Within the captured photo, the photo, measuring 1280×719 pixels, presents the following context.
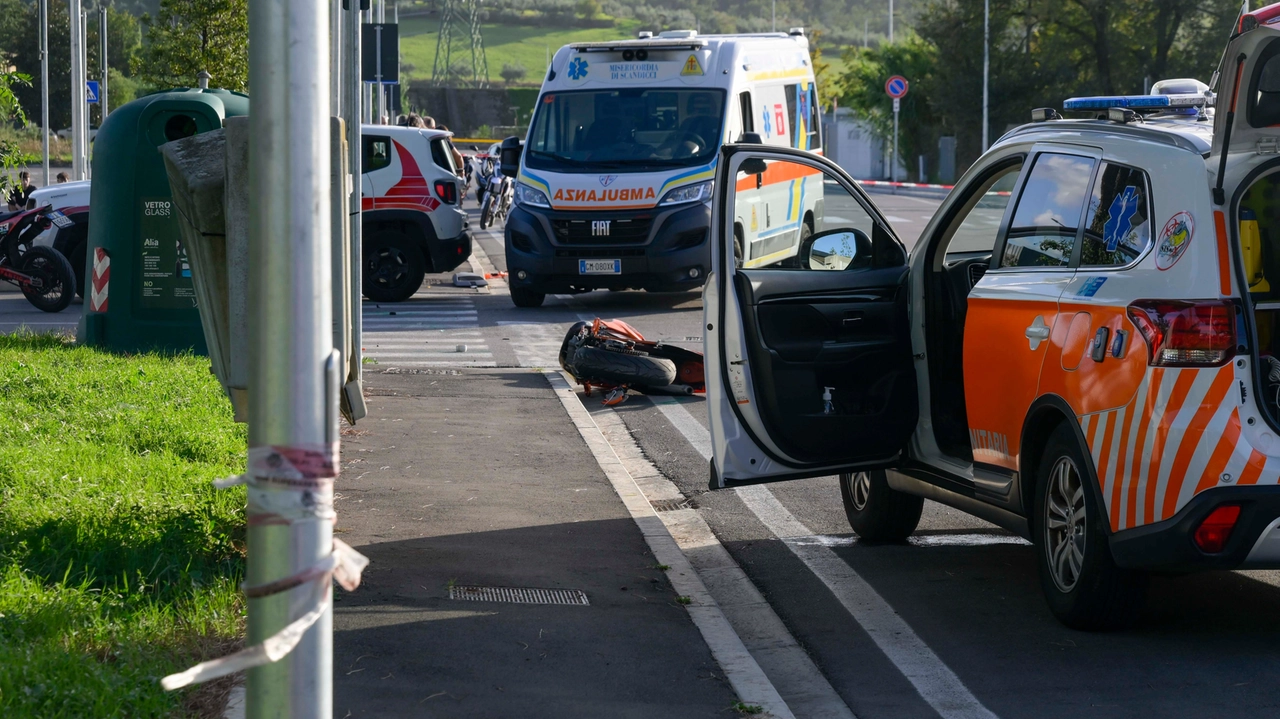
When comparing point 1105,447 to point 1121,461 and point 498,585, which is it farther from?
point 498,585

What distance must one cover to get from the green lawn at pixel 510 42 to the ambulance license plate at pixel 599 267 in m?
107

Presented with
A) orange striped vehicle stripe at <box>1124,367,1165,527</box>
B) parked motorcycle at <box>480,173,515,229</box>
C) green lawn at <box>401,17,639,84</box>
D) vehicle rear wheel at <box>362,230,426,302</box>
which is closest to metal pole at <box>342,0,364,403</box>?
orange striped vehicle stripe at <box>1124,367,1165,527</box>

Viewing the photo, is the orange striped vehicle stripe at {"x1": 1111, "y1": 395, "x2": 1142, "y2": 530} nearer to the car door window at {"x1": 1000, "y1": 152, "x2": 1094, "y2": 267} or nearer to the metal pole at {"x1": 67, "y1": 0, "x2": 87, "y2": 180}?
the car door window at {"x1": 1000, "y1": 152, "x2": 1094, "y2": 267}

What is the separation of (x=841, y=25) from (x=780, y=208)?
7130 inches

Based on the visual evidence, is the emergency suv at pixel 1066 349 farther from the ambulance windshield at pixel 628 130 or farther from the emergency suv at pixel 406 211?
the emergency suv at pixel 406 211

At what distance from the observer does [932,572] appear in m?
6.46

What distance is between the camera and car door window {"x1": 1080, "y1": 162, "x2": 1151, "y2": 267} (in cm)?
509

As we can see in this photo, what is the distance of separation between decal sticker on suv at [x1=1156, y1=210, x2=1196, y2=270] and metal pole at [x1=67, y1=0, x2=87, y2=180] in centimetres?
2529

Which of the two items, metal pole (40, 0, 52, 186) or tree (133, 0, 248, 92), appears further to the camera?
metal pole (40, 0, 52, 186)

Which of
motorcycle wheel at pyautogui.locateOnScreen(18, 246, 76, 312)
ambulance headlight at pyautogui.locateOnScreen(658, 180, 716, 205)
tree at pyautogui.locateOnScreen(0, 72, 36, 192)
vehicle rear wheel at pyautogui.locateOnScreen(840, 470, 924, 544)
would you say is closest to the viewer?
vehicle rear wheel at pyautogui.locateOnScreen(840, 470, 924, 544)

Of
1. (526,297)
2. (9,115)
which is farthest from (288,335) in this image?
(526,297)

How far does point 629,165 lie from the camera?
55.9 ft

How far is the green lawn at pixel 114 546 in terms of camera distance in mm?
4211

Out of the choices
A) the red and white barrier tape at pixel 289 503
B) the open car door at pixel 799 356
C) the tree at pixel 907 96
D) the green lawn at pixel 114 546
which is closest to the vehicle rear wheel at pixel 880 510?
the open car door at pixel 799 356
